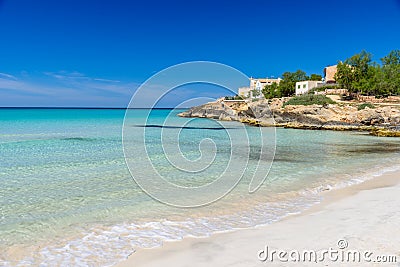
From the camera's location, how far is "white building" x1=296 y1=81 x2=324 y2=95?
73250 mm

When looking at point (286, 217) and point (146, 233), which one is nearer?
point (146, 233)

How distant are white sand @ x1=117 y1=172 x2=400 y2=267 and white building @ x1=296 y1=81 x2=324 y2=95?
7079 cm

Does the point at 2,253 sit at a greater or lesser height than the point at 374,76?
lesser

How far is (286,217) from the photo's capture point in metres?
6.23

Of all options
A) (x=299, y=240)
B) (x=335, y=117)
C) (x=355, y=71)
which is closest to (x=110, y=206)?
(x=299, y=240)

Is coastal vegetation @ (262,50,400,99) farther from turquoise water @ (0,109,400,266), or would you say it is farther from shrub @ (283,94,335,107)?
turquoise water @ (0,109,400,266)

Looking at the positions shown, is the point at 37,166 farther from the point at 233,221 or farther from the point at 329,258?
the point at 329,258

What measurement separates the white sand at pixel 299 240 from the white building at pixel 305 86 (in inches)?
2787

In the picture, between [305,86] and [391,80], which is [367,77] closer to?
[391,80]

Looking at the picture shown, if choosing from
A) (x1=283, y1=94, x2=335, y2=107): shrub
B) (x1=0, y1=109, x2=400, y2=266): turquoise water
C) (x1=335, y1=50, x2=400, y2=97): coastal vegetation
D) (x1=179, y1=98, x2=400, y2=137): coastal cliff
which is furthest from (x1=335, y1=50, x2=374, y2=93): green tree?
(x1=0, y1=109, x2=400, y2=266): turquoise water

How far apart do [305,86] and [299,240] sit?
74.2 m

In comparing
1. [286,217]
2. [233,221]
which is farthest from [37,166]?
[286,217]

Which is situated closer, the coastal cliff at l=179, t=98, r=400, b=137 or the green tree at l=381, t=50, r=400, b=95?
the coastal cliff at l=179, t=98, r=400, b=137

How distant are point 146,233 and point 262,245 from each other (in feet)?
6.78
